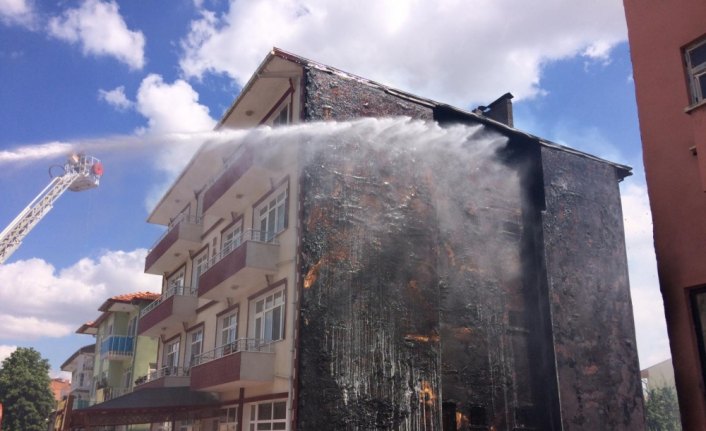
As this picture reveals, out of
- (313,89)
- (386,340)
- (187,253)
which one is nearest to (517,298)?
(386,340)

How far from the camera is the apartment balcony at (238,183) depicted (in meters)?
23.3

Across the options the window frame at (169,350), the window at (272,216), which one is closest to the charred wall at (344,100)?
the window at (272,216)

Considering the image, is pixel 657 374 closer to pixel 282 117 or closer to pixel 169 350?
pixel 169 350

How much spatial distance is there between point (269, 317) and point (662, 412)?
41.3 meters

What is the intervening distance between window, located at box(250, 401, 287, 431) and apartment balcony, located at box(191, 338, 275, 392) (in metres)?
0.84

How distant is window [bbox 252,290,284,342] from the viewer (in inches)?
842

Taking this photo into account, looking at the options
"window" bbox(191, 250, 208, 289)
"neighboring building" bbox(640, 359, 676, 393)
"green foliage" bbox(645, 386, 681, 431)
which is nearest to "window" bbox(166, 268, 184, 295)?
"window" bbox(191, 250, 208, 289)

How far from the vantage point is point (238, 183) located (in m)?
24.5

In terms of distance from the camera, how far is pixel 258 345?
72.8 feet

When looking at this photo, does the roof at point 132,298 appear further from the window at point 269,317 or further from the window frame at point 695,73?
the window frame at point 695,73

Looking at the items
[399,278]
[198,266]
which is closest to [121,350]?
[198,266]

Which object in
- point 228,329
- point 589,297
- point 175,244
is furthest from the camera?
point 175,244

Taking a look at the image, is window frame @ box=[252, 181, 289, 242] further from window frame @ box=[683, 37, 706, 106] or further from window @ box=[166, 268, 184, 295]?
window frame @ box=[683, 37, 706, 106]

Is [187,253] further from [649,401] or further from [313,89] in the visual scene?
[649,401]
